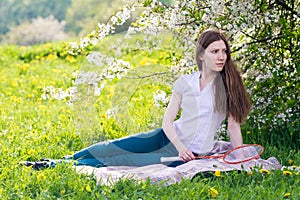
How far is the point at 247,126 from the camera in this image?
→ 4.07m

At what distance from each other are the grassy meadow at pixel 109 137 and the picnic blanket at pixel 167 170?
5 centimetres

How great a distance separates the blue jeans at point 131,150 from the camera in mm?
3521

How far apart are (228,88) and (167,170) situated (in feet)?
2.10

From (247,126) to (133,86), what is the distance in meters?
0.90

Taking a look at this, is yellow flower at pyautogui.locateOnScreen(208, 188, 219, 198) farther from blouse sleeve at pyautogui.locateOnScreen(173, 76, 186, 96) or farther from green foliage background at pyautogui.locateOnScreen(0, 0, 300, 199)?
blouse sleeve at pyautogui.locateOnScreen(173, 76, 186, 96)

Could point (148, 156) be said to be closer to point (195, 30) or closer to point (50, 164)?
point (50, 164)

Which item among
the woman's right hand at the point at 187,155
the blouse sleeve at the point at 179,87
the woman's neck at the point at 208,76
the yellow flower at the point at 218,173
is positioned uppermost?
the woman's neck at the point at 208,76

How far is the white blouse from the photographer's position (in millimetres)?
3451

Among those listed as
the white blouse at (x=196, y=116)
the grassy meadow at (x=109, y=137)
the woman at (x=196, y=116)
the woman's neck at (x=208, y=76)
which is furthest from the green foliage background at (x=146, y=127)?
the woman's neck at (x=208, y=76)

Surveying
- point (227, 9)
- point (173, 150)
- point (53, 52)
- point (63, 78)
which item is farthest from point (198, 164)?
point (53, 52)

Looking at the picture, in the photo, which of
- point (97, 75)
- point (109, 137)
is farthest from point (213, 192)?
point (97, 75)

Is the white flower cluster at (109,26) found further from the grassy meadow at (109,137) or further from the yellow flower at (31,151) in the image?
the yellow flower at (31,151)

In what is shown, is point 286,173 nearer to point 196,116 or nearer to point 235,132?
point 235,132

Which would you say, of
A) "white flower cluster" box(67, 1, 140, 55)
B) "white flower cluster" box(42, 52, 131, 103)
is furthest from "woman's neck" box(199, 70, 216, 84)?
"white flower cluster" box(67, 1, 140, 55)
